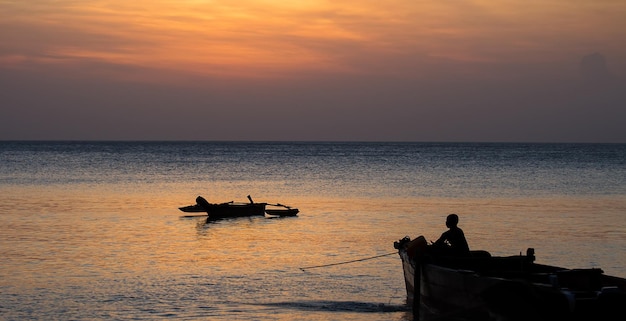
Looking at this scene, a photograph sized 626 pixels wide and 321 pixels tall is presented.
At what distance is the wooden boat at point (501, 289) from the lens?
39.9 feet

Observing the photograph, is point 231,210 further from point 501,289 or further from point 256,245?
point 501,289

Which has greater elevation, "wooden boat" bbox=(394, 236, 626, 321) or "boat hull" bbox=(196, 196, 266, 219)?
"wooden boat" bbox=(394, 236, 626, 321)

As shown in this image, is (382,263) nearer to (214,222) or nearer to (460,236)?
(460,236)

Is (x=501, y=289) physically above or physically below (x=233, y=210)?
above

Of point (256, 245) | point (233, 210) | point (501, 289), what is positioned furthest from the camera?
point (233, 210)

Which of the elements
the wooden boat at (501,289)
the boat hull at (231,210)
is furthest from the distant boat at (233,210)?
the wooden boat at (501,289)

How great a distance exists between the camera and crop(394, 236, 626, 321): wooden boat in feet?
39.9

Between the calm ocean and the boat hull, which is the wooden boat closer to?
the calm ocean

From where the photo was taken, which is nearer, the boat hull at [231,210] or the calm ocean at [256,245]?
the calm ocean at [256,245]

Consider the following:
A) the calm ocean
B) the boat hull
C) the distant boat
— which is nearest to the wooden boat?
the calm ocean

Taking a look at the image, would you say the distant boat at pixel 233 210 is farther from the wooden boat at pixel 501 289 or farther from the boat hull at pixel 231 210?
the wooden boat at pixel 501 289

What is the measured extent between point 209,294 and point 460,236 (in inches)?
215

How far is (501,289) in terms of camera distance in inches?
520

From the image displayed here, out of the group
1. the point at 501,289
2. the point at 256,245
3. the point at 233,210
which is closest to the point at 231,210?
the point at 233,210
